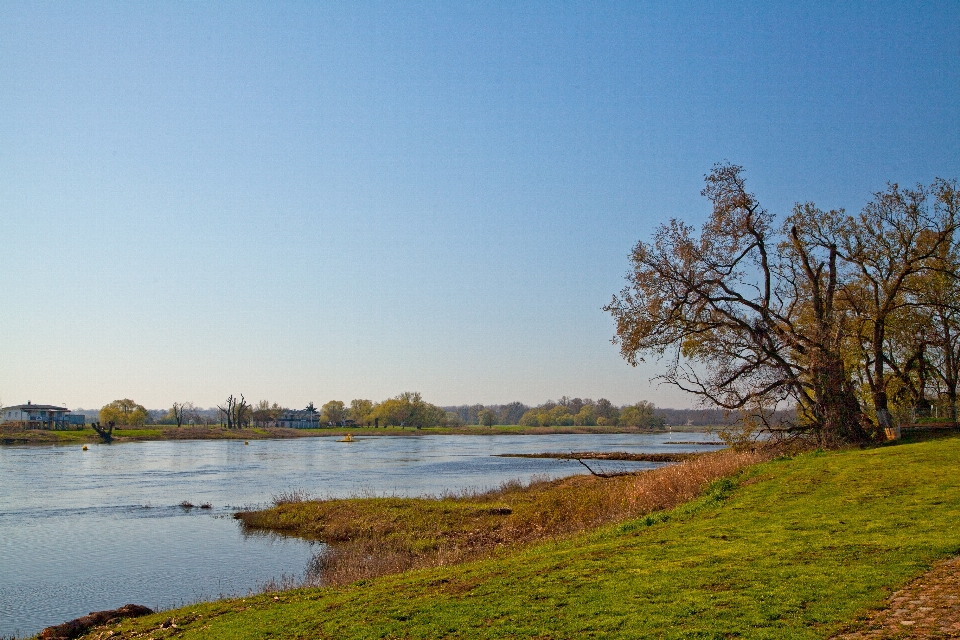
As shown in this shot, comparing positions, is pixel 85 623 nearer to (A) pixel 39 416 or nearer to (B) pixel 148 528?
(B) pixel 148 528

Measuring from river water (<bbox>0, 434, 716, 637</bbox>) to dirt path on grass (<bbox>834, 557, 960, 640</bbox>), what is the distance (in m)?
15.2

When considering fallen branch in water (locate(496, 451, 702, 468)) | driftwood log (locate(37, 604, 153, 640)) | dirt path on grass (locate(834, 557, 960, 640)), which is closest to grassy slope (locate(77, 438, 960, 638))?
dirt path on grass (locate(834, 557, 960, 640))

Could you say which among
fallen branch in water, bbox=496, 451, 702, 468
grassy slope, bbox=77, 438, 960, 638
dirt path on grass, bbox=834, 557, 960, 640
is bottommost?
fallen branch in water, bbox=496, 451, 702, 468

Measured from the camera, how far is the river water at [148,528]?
19344 millimetres

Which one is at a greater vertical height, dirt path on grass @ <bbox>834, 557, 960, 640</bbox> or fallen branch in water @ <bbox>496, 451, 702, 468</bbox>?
dirt path on grass @ <bbox>834, 557, 960, 640</bbox>

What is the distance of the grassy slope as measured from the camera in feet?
28.1

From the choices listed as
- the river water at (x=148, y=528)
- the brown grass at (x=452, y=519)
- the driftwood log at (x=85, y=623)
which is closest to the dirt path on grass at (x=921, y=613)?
the brown grass at (x=452, y=519)

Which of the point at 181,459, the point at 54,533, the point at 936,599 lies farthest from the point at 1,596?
the point at 181,459

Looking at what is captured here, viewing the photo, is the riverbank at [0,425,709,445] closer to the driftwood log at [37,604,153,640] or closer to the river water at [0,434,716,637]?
the river water at [0,434,716,637]

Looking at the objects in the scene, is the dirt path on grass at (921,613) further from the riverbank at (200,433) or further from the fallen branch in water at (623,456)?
the riverbank at (200,433)

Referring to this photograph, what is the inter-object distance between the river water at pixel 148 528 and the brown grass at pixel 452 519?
1867 millimetres

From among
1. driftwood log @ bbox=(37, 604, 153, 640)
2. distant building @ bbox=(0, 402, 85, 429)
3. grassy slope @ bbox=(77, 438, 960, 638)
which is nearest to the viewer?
grassy slope @ bbox=(77, 438, 960, 638)

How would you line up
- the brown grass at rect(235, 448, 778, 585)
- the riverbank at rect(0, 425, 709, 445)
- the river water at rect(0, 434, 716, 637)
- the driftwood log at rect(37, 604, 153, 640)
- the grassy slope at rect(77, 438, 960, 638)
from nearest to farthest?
the grassy slope at rect(77, 438, 960, 638) → the driftwood log at rect(37, 604, 153, 640) → the river water at rect(0, 434, 716, 637) → the brown grass at rect(235, 448, 778, 585) → the riverbank at rect(0, 425, 709, 445)

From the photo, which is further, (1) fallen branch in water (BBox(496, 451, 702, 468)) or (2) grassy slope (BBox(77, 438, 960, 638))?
(1) fallen branch in water (BBox(496, 451, 702, 468))
